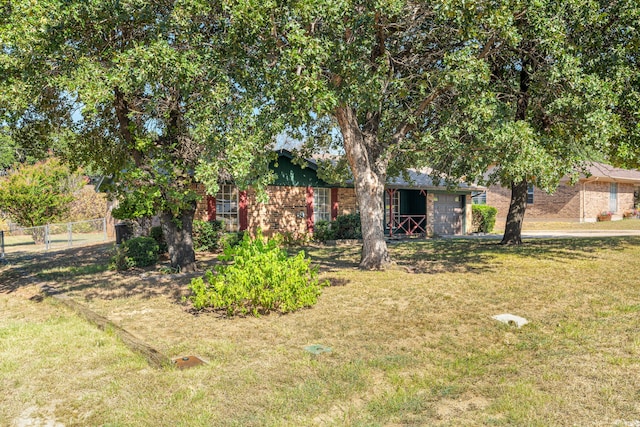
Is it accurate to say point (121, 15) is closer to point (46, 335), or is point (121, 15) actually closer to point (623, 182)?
point (46, 335)

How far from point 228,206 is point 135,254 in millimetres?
4680

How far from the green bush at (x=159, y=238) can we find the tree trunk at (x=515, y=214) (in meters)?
Answer: 11.5

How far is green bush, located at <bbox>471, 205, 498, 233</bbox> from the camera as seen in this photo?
26.1m

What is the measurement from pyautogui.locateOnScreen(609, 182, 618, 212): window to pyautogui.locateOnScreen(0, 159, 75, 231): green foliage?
A: 3352cm

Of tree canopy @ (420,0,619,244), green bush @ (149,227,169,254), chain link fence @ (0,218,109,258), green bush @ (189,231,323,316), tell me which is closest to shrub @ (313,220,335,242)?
green bush @ (149,227,169,254)

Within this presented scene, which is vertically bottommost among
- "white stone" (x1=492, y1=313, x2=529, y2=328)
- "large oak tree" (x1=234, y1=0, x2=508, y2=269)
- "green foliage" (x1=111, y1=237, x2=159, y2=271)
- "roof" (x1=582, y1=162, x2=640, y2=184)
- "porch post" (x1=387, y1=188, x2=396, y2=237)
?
"white stone" (x1=492, y1=313, x2=529, y2=328)

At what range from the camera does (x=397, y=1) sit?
832 cm

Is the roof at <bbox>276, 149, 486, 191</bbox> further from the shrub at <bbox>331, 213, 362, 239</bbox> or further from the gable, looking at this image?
the shrub at <bbox>331, 213, 362, 239</bbox>

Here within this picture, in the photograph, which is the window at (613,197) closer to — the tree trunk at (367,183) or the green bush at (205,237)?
the tree trunk at (367,183)

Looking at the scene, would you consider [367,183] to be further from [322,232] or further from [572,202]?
[572,202]

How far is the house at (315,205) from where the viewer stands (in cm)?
1711

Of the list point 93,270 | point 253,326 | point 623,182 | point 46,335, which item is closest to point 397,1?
point 253,326

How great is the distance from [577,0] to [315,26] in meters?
5.24

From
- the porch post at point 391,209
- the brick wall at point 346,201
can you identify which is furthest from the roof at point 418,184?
the brick wall at point 346,201
